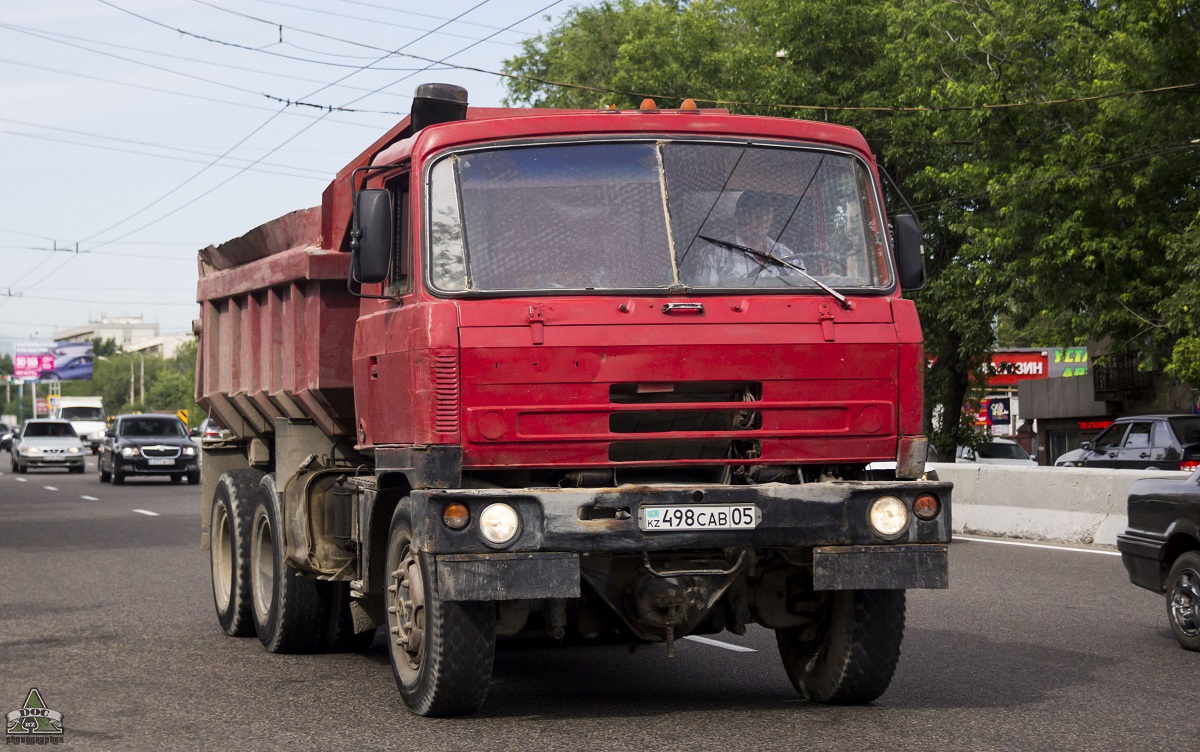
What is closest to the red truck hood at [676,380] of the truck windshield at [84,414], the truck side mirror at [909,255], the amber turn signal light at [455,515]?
the amber turn signal light at [455,515]

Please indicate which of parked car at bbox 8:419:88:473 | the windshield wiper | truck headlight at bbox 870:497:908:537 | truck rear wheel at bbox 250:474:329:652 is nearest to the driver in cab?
the windshield wiper

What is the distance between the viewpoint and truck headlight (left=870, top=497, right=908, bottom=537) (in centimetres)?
751

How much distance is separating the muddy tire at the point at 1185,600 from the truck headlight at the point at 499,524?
4891 millimetres

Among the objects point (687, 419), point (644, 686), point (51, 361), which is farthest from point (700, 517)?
point (51, 361)

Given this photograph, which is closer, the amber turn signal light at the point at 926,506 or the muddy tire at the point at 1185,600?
the amber turn signal light at the point at 926,506

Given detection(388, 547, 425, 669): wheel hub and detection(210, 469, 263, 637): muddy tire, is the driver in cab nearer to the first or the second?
detection(388, 547, 425, 669): wheel hub

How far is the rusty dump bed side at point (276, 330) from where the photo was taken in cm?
964

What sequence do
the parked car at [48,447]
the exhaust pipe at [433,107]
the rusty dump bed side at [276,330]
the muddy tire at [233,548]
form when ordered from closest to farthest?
the exhaust pipe at [433,107] < the rusty dump bed side at [276,330] < the muddy tire at [233,548] < the parked car at [48,447]

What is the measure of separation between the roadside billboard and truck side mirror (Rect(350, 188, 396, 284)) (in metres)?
148

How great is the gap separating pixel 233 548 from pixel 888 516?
5.20m

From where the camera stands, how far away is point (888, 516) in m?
7.54

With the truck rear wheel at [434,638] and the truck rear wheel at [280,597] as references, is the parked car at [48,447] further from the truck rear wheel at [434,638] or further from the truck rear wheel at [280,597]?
the truck rear wheel at [434,638]

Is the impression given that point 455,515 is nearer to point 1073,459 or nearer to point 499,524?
point 499,524

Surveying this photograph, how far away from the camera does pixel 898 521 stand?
7523mm
